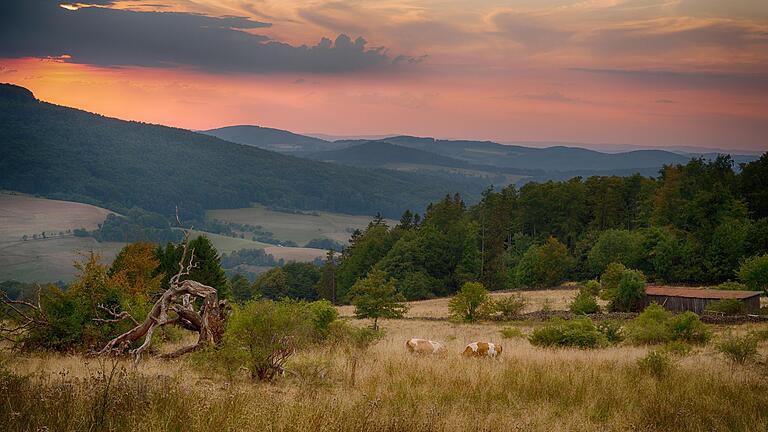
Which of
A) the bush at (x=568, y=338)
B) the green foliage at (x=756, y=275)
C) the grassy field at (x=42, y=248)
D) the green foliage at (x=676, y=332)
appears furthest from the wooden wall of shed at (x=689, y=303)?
the grassy field at (x=42, y=248)

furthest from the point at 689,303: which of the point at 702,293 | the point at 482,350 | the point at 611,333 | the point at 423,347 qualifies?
the point at 423,347

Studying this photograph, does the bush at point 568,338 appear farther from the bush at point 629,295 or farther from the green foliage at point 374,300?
the bush at point 629,295

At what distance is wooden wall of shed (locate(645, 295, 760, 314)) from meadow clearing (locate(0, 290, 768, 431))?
30.2 meters

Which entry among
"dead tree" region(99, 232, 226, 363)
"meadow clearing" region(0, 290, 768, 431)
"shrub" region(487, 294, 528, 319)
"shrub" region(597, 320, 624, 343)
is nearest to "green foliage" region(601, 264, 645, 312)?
"shrub" region(487, 294, 528, 319)

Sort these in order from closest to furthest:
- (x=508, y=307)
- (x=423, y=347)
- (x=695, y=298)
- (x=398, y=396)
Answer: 1. (x=398, y=396)
2. (x=423, y=347)
3. (x=695, y=298)
4. (x=508, y=307)

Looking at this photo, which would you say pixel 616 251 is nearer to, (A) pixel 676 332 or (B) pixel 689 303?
(B) pixel 689 303

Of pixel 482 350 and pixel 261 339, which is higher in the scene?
pixel 261 339

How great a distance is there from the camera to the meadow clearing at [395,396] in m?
6.01

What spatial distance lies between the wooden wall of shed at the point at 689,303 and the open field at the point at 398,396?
101ft

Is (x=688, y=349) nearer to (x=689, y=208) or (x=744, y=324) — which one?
(x=744, y=324)

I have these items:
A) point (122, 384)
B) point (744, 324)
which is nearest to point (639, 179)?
point (744, 324)

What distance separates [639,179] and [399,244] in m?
38.8

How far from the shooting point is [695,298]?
134 ft

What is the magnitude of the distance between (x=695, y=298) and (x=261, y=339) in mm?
38405
